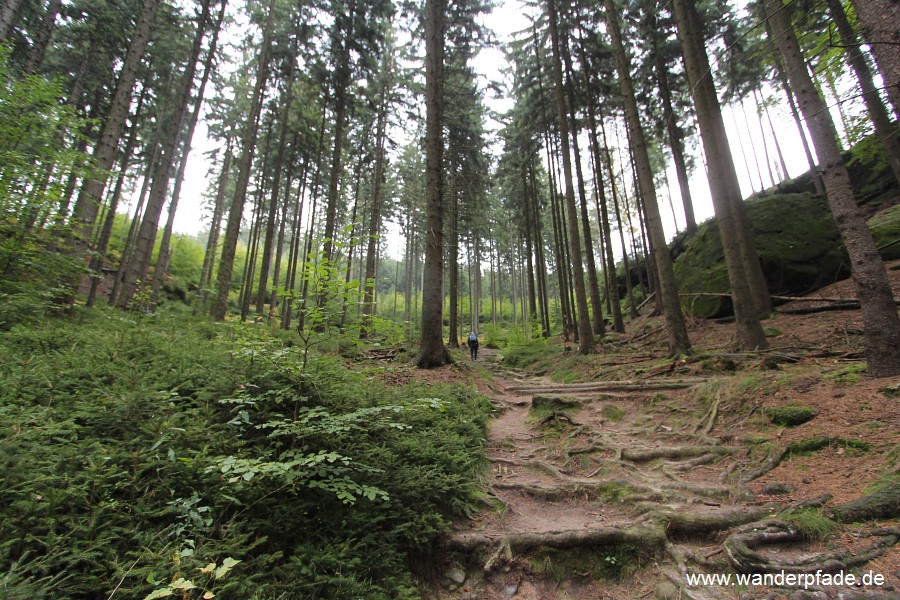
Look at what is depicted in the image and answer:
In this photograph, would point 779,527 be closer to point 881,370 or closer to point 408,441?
point 408,441

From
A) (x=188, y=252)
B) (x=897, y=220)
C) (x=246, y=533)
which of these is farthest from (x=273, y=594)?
(x=188, y=252)

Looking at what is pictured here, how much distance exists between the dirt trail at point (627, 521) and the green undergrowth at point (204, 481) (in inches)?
21.4

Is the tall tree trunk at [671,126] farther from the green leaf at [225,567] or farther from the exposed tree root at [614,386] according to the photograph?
the green leaf at [225,567]

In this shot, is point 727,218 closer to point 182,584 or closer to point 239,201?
point 182,584

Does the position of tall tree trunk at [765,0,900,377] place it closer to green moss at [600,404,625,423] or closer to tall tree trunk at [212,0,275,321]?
green moss at [600,404,625,423]

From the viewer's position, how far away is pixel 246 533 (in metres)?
2.38

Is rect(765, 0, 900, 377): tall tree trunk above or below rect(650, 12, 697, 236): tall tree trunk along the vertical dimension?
below

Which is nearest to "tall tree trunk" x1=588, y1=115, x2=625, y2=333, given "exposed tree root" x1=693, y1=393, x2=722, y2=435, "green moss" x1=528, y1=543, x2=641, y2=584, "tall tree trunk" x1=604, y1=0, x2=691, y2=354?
"tall tree trunk" x1=604, y1=0, x2=691, y2=354

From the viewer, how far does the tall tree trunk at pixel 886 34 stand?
3.26 meters

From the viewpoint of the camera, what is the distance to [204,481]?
2.55 m

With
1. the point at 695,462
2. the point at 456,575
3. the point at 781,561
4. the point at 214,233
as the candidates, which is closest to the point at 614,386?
the point at 695,462

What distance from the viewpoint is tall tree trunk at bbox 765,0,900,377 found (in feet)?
14.5

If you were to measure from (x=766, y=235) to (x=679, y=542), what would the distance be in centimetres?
1366

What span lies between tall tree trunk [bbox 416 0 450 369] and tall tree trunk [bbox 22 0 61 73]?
35.2ft
